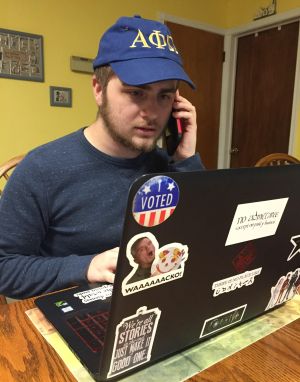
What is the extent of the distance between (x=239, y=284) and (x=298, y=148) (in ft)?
8.65

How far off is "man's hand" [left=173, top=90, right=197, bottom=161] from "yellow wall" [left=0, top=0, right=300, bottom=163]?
60.6 inches

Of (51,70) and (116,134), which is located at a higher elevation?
(51,70)

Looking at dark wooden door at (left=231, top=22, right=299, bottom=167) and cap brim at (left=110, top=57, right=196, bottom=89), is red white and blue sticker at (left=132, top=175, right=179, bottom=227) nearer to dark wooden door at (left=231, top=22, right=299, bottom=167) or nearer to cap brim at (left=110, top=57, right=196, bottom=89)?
cap brim at (left=110, top=57, right=196, bottom=89)

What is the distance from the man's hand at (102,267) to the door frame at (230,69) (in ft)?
8.67

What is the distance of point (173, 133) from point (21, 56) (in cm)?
160

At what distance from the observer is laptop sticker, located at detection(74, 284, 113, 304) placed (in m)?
0.64

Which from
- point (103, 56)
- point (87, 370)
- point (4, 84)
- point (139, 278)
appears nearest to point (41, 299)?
point (87, 370)

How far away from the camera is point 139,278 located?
1.21 feet

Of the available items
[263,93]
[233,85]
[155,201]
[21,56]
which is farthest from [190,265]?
[233,85]

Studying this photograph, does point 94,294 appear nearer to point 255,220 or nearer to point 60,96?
point 255,220

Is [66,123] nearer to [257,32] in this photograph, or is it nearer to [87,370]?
[257,32]

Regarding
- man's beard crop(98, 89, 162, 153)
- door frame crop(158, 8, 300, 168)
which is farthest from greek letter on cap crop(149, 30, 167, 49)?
door frame crop(158, 8, 300, 168)

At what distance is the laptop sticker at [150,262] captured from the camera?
13.8 inches

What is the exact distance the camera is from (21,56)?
230 cm
